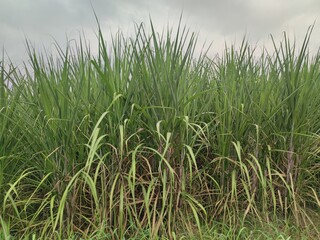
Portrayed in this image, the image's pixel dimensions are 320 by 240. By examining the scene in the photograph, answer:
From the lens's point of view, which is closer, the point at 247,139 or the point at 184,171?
the point at 184,171

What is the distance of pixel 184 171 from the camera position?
82.3 inches

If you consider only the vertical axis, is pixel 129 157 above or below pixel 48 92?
below

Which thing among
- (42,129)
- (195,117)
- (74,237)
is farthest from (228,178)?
(42,129)

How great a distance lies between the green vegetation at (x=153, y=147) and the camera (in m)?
1.96

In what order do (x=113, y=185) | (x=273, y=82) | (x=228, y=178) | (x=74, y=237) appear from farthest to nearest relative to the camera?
(x=273, y=82)
(x=228, y=178)
(x=74, y=237)
(x=113, y=185)

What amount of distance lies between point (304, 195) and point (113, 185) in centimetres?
143

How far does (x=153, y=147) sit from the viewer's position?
6.84ft

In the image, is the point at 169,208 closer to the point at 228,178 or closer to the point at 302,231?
the point at 228,178

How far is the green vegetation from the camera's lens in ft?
6.42

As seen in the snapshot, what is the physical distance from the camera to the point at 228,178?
219cm

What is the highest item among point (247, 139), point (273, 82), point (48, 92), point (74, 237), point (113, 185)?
point (273, 82)

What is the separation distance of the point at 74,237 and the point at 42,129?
2.13 ft

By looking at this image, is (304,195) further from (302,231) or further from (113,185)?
(113,185)

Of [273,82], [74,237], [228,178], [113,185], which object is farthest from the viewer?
[273,82]
